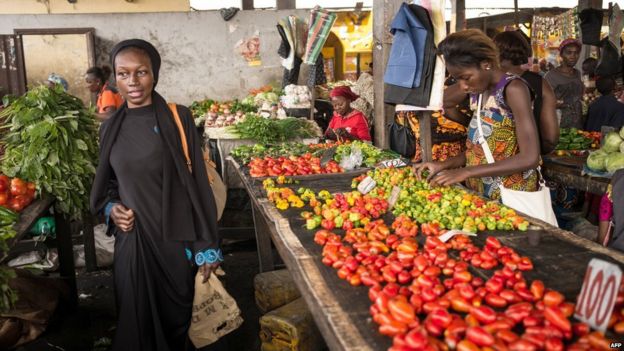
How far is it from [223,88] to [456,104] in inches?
302

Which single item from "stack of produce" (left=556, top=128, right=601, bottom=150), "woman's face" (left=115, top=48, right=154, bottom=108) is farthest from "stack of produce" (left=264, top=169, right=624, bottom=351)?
"stack of produce" (left=556, top=128, right=601, bottom=150)

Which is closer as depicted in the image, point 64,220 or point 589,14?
point 64,220

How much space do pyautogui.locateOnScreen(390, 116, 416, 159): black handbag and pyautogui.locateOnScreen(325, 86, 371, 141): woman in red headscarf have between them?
4.06 feet

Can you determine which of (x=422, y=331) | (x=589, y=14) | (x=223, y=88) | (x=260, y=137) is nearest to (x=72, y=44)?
(x=223, y=88)

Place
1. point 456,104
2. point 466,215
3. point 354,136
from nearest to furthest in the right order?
1. point 466,215
2. point 456,104
3. point 354,136

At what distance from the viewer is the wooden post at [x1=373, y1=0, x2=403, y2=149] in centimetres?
488

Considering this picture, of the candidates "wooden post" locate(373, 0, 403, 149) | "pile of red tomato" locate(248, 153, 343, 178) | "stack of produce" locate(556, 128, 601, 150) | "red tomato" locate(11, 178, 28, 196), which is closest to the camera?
"red tomato" locate(11, 178, 28, 196)

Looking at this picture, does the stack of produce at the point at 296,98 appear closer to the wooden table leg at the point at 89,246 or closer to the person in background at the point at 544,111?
the wooden table leg at the point at 89,246

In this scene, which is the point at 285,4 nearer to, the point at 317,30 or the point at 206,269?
the point at 317,30

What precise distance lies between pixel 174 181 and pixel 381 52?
2892mm

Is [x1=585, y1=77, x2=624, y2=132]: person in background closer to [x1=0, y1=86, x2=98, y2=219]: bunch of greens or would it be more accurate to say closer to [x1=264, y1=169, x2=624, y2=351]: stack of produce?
[x1=264, y1=169, x2=624, y2=351]: stack of produce

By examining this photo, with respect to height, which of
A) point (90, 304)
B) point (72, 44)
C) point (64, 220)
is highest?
point (72, 44)

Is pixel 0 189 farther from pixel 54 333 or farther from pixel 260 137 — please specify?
pixel 260 137

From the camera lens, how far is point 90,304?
4926 mm
